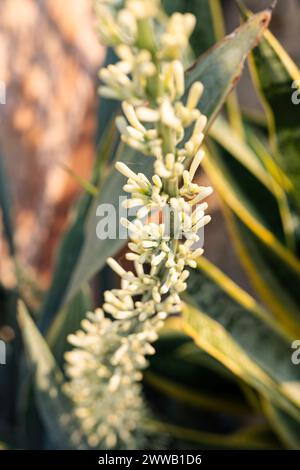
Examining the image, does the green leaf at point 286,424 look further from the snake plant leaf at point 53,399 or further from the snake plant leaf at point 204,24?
the snake plant leaf at point 204,24

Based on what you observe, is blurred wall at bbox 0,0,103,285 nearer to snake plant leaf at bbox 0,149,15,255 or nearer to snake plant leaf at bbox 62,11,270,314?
snake plant leaf at bbox 0,149,15,255

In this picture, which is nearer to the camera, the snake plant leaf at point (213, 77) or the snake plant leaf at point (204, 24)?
the snake plant leaf at point (213, 77)

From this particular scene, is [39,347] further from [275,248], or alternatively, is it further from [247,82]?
[247,82]

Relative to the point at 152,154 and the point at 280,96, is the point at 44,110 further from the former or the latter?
the point at 152,154

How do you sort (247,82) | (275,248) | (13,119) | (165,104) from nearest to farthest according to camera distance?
1. (165,104)
2. (275,248)
3. (13,119)
4. (247,82)

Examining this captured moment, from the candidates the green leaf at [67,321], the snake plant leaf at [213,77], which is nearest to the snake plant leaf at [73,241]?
the green leaf at [67,321]

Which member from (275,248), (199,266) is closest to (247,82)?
(275,248)
